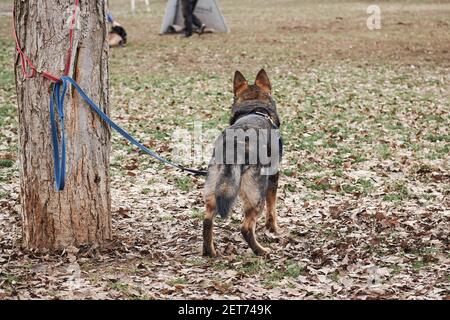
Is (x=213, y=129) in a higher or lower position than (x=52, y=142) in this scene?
lower

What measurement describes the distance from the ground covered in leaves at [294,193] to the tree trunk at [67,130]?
0.26 meters

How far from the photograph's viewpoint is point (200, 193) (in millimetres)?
8125

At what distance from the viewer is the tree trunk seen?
18.0ft

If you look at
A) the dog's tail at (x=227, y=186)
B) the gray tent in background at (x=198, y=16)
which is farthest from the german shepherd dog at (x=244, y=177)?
the gray tent in background at (x=198, y=16)

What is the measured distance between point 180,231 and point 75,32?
2200mm

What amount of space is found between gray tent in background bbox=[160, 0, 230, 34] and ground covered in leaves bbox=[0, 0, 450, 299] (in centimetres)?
467

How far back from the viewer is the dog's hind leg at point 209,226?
5.77 meters

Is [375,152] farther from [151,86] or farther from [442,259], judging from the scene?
[151,86]

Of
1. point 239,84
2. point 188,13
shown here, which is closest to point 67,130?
point 239,84

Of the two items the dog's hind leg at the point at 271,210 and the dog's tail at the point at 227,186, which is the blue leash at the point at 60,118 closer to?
the dog's tail at the point at 227,186

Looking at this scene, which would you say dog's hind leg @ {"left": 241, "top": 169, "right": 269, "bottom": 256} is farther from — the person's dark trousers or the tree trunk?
the person's dark trousers

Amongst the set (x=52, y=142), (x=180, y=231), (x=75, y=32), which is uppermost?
(x=75, y=32)

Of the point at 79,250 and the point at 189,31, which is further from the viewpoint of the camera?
the point at 189,31
